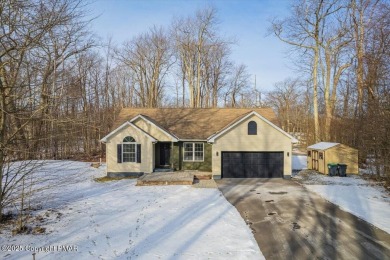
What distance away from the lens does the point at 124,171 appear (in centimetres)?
1925

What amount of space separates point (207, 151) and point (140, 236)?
40.9 feet

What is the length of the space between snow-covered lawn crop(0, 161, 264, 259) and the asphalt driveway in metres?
0.60

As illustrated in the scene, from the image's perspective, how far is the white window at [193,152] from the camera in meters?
20.8

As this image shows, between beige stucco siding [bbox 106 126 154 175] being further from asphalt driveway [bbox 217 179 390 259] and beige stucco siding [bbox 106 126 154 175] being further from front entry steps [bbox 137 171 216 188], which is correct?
asphalt driveway [bbox 217 179 390 259]

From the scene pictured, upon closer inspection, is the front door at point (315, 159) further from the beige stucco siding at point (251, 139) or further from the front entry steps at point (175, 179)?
the front entry steps at point (175, 179)

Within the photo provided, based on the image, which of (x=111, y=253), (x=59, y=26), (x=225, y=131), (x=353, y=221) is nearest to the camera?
(x=111, y=253)

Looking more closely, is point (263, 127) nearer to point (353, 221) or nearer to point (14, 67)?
point (353, 221)

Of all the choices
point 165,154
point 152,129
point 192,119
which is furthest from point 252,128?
point 152,129

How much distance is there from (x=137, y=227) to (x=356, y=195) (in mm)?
10791

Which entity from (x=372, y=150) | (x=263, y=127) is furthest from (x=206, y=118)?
(x=372, y=150)

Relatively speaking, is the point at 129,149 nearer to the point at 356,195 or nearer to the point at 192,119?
the point at 192,119

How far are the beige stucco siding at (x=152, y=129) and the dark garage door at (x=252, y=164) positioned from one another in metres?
4.35

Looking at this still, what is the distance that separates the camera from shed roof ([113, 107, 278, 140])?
2111 centimetres

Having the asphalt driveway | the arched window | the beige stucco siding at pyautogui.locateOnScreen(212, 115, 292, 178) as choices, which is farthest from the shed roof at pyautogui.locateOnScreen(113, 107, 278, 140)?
the asphalt driveway
